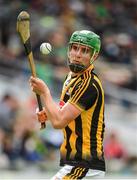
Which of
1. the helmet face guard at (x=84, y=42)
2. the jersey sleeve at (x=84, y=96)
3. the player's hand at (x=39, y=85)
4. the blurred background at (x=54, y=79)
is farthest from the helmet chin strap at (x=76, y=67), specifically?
the blurred background at (x=54, y=79)

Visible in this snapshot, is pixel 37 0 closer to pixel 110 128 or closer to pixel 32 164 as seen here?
pixel 110 128

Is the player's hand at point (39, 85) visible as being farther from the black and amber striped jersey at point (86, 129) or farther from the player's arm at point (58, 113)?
the black and amber striped jersey at point (86, 129)

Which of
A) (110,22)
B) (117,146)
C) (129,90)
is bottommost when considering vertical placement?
(117,146)

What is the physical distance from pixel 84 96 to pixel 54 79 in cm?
764

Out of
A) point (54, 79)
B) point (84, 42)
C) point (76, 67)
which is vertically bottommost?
point (76, 67)

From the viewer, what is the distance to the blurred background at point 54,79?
13477 mm

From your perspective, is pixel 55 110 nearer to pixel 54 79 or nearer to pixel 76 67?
pixel 76 67

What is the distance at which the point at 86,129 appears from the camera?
23.6 ft

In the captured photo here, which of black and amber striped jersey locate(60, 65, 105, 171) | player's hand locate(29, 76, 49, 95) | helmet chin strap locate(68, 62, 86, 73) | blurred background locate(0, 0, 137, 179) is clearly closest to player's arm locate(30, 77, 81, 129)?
player's hand locate(29, 76, 49, 95)

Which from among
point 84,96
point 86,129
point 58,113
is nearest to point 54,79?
point 86,129

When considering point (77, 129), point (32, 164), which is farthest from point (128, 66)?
point (77, 129)

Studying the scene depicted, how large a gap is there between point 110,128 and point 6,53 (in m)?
2.35

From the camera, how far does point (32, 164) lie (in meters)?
13.5

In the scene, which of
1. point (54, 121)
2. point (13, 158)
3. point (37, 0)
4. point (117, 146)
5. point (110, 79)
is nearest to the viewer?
point (54, 121)
